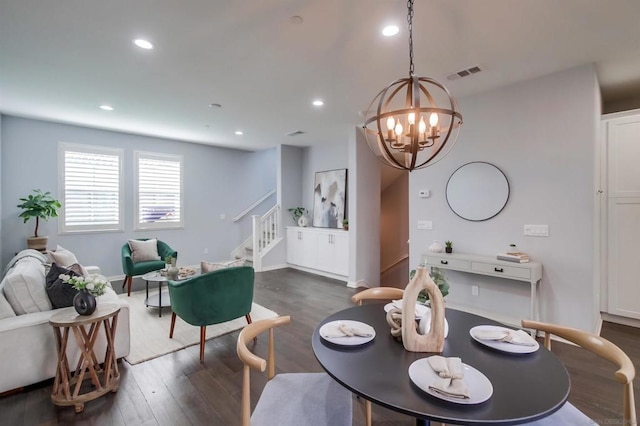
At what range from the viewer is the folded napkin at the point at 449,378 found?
1010 mm

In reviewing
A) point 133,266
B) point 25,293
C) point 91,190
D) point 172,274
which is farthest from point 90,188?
point 25,293

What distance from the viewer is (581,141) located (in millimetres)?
3066

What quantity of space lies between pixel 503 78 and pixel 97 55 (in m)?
4.19

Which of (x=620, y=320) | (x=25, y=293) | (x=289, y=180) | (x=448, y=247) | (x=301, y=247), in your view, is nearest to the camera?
(x=25, y=293)

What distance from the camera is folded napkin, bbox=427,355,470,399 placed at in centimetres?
101

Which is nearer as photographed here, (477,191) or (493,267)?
(493,267)

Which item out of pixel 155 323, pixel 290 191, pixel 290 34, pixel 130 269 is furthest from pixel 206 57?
pixel 290 191

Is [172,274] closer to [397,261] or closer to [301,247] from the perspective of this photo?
[301,247]

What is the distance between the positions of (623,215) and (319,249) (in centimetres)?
448

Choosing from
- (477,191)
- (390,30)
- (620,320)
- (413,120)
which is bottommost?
(620,320)

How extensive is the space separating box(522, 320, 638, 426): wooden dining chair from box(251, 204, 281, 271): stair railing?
5.50 metres

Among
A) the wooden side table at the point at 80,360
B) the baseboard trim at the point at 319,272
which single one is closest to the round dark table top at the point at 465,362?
the wooden side table at the point at 80,360

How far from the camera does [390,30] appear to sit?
2398 mm

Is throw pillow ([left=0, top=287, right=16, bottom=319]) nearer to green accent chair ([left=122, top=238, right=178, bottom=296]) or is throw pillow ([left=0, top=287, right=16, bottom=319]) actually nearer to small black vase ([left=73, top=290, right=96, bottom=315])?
small black vase ([left=73, top=290, right=96, bottom=315])
